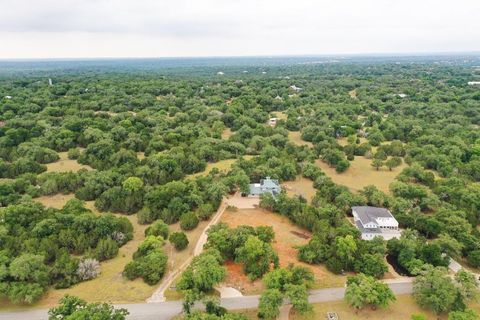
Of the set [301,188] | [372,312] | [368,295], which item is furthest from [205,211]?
[372,312]

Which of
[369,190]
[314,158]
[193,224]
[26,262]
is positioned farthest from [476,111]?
[26,262]

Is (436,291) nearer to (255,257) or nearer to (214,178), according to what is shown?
(255,257)

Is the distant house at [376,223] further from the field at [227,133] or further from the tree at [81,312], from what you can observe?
the field at [227,133]

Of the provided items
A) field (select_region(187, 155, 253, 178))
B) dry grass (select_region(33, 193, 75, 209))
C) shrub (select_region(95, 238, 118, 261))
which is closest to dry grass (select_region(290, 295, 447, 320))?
shrub (select_region(95, 238, 118, 261))

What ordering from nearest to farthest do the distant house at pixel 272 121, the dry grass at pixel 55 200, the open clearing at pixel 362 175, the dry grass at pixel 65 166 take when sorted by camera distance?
1. the dry grass at pixel 55 200
2. the open clearing at pixel 362 175
3. the dry grass at pixel 65 166
4. the distant house at pixel 272 121

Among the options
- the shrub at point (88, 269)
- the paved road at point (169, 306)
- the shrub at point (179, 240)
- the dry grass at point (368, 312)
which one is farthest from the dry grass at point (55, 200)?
the dry grass at point (368, 312)

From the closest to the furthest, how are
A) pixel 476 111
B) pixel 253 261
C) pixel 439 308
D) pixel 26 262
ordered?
pixel 439 308 → pixel 26 262 → pixel 253 261 → pixel 476 111

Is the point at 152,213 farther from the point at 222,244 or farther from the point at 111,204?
the point at 222,244

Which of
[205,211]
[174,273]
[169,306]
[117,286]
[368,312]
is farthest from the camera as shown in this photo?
[205,211]
